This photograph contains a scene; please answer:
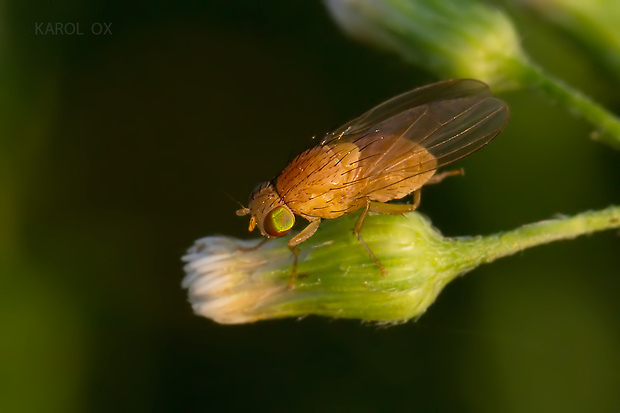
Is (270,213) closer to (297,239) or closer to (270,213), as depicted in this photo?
(270,213)

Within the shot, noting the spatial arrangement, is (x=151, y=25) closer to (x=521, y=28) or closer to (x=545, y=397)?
(x=521, y=28)

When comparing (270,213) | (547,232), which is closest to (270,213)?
(270,213)

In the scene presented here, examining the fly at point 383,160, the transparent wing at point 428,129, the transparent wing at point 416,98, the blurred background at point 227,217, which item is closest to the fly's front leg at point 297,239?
the fly at point 383,160

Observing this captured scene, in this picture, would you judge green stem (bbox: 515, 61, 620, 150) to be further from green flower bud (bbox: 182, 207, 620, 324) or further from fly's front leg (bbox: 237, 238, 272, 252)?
fly's front leg (bbox: 237, 238, 272, 252)

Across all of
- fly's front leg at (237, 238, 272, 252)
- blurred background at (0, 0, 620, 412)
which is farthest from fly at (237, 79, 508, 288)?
blurred background at (0, 0, 620, 412)

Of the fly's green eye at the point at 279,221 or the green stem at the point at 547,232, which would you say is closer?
the green stem at the point at 547,232

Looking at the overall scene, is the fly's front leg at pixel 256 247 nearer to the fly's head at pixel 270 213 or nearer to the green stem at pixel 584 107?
the fly's head at pixel 270 213

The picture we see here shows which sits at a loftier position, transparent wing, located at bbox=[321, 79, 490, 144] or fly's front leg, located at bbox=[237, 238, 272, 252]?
transparent wing, located at bbox=[321, 79, 490, 144]
